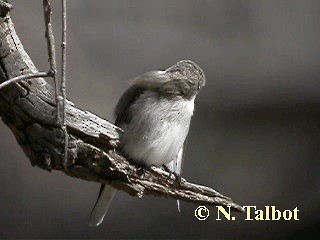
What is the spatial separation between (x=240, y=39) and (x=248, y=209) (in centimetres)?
59

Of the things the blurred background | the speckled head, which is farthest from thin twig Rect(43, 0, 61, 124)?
the blurred background

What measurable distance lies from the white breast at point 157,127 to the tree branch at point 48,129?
0.19 meters

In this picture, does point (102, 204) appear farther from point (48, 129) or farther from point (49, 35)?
point (49, 35)

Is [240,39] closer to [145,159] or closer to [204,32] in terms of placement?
[204,32]

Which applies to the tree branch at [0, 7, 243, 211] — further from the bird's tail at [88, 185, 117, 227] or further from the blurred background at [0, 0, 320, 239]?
the blurred background at [0, 0, 320, 239]

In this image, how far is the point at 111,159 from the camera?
1829 mm

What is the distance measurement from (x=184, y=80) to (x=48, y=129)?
1.25ft

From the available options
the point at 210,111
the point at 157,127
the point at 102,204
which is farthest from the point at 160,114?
the point at 210,111

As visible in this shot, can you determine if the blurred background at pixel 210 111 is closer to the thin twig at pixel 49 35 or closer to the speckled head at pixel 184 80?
the speckled head at pixel 184 80

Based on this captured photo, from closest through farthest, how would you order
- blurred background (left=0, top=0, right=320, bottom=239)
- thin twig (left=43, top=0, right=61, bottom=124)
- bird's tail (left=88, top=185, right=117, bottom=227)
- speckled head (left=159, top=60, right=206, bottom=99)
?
1. thin twig (left=43, top=0, right=61, bottom=124)
2. speckled head (left=159, top=60, right=206, bottom=99)
3. bird's tail (left=88, top=185, right=117, bottom=227)
4. blurred background (left=0, top=0, right=320, bottom=239)

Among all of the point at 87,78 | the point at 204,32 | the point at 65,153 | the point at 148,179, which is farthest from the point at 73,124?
the point at 204,32

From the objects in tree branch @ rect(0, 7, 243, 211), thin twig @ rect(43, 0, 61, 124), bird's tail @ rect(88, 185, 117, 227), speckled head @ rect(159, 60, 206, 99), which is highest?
speckled head @ rect(159, 60, 206, 99)

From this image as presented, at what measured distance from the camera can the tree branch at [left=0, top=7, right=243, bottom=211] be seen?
1717 millimetres

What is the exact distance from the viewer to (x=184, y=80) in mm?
1996
